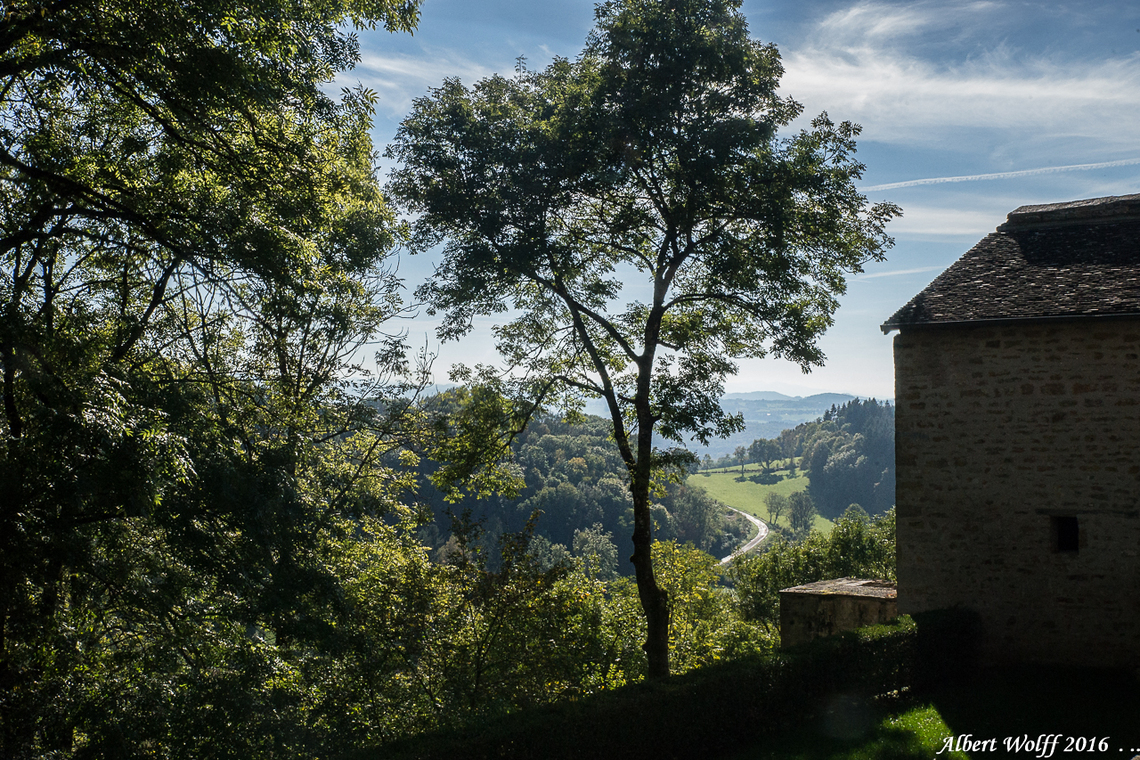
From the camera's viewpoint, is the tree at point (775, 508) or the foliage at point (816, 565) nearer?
the foliage at point (816, 565)

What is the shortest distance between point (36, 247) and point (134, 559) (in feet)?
12.0

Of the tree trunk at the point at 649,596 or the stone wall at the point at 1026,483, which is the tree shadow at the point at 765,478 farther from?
the tree trunk at the point at 649,596

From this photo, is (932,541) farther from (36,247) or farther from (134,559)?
(36,247)

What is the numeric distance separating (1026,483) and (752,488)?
17736 centimetres

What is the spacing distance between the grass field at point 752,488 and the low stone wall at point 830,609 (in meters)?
141

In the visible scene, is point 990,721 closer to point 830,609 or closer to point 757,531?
point 830,609

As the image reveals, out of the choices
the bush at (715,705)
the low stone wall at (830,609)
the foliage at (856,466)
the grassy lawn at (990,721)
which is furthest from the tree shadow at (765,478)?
the bush at (715,705)

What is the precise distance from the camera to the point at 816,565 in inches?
1270

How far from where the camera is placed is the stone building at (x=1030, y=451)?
34.7ft

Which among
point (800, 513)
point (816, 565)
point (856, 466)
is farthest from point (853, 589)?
point (856, 466)

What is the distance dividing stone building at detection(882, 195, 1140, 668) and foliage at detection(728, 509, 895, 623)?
21.7m

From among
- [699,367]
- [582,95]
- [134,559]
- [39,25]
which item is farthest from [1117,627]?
[39,25]

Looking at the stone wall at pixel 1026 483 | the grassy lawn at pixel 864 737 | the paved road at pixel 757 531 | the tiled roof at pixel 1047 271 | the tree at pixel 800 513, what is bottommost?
the paved road at pixel 757 531

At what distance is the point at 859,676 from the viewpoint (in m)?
9.66
